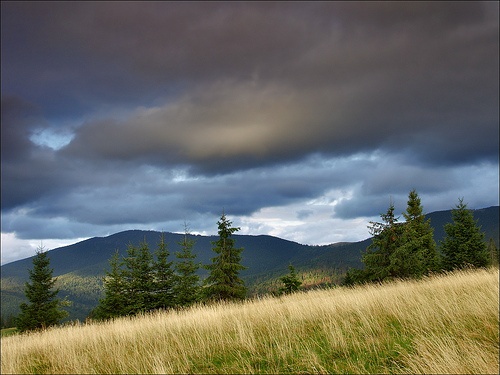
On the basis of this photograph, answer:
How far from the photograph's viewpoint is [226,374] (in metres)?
6.00

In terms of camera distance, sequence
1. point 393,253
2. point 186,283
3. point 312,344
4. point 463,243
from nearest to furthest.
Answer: point 312,344
point 393,253
point 463,243
point 186,283

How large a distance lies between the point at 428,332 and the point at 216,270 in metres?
24.9

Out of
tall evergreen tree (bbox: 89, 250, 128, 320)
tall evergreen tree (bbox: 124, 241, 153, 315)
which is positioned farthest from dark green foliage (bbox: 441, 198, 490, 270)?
tall evergreen tree (bbox: 89, 250, 128, 320)

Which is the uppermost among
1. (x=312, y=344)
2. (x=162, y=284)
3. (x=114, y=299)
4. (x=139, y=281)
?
(x=139, y=281)

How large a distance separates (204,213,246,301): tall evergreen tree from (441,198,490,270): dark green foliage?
21310 mm

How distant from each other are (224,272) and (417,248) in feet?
54.3

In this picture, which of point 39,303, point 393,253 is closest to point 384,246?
point 393,253

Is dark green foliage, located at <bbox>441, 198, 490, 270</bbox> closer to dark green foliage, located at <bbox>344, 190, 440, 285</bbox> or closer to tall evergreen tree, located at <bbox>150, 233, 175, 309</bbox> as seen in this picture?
dark green foliage, located at <bbox>344, 190, 440, 285</bbox>

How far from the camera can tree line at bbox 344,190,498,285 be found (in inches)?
885

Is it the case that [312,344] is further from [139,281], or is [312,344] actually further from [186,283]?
[139,281]

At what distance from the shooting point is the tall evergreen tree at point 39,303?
36750 millimetres

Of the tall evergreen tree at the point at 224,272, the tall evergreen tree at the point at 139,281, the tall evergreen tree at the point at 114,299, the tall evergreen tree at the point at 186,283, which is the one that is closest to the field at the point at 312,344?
the tall evergreen tree at the point at 224,272

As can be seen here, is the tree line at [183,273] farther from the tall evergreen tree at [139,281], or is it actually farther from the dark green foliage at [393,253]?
the dark green foliage at [393,253]

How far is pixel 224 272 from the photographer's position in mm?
30984
